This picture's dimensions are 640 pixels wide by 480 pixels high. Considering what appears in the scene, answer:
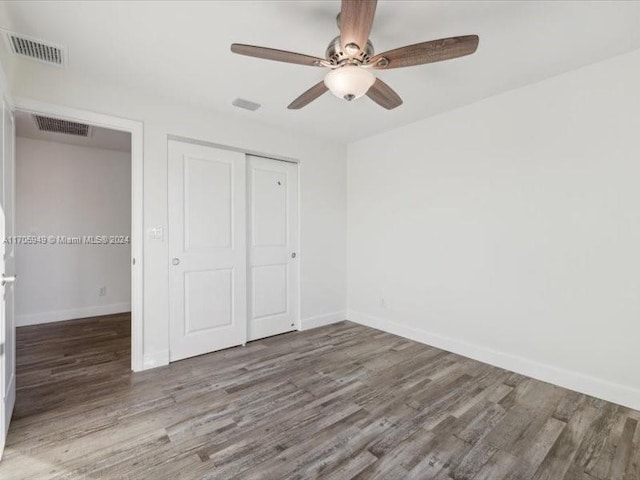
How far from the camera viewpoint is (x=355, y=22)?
1.50 metres

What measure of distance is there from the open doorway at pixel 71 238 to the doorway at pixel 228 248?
1029 mm

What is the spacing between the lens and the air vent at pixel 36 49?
2062 millimetres

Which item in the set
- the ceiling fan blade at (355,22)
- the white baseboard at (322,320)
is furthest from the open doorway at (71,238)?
the ceiling fan blade at (355,22)

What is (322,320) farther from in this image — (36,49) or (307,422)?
(36,49)

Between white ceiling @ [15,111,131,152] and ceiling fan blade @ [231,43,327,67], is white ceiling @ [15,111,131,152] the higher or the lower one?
the higher one

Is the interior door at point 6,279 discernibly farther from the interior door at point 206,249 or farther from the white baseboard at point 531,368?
the white baseboard at point 531,368

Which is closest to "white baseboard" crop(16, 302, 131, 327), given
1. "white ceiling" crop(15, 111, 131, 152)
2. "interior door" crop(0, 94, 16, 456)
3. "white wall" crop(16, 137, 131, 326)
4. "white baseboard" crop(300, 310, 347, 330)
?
"white wall" crop(16, 137, 131, 326)

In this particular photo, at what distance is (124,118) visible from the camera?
9.08ft

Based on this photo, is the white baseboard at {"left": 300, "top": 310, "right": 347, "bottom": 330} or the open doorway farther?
the white baseboard at {"left": 300, "top": 310, "right": 347, "bottom": 330}

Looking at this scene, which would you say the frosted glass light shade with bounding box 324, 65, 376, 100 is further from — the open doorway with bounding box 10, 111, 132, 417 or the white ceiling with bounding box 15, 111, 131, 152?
the open doorway with bounding box 10, 111, 132, 417

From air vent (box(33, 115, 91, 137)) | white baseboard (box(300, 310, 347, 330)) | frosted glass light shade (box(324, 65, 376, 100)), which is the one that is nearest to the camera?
frosted glass light shade (box(324, 65, 376, 100))

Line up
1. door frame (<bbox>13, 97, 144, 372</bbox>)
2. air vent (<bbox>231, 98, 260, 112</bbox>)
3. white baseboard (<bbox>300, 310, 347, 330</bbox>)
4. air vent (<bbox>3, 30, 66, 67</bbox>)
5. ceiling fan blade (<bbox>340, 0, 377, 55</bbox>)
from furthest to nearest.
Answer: white baseboard (<bbox>300, 310, 347, 330</bbox>) < air vent (<bbox>231, 98, 260, 112</bbox>) < door frame (<bbox>13, 97, 144, 372</bbox>) < air vent (<bbox>3, 30, 66, 67</bbox>) < ceiling fan blade (<bbox>340, 0, 377, 55</bbox>)

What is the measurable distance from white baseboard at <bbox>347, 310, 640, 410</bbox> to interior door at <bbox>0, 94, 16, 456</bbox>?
11.3 feet

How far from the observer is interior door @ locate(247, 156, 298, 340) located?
3.69m
